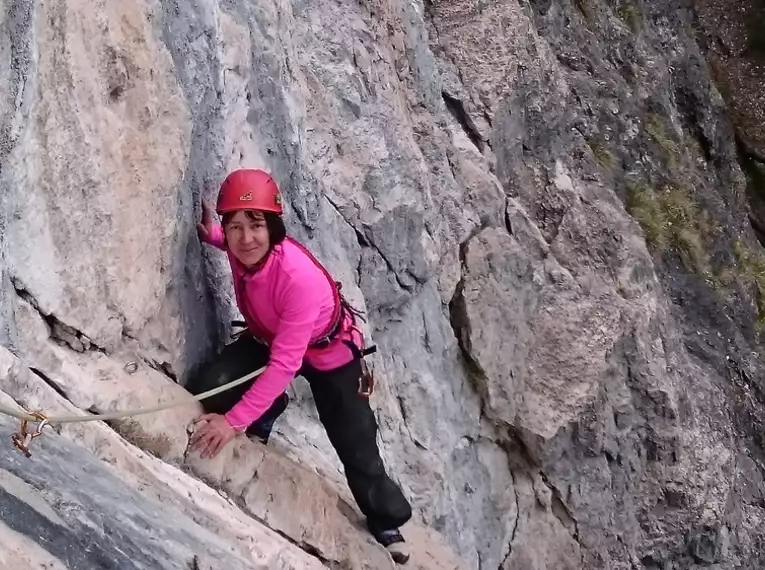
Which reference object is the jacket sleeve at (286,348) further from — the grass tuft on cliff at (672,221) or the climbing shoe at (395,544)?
the grass tuft on cliff at (672,221)

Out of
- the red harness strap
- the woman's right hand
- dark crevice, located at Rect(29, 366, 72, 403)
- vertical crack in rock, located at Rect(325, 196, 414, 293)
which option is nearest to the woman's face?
the red harness strap

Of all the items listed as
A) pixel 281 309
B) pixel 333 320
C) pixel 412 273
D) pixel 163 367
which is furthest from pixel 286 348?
pixel 412 273

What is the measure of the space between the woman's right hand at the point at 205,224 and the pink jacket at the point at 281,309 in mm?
321

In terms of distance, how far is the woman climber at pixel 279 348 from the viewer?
3623 mm

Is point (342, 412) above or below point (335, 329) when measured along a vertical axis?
below

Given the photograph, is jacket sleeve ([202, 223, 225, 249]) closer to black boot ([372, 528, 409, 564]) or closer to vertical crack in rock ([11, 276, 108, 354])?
vertical crack in rock ([11, 276, 108, 354])

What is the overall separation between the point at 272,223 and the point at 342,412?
1.31 metres

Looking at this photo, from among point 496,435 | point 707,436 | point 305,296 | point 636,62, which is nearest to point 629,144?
point 636,62

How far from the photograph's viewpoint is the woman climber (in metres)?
3.62

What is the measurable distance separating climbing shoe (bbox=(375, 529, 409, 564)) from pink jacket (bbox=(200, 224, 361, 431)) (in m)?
1.47

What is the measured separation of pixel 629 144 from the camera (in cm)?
1014

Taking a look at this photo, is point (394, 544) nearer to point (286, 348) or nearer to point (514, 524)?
point (286, 348)

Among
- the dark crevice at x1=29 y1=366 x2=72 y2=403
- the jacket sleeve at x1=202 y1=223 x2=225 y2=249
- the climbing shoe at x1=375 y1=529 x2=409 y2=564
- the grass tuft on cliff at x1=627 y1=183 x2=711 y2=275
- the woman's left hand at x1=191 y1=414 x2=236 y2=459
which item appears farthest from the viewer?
the grass tuft on cliff at x1=627 y1=183 x2=711 y2=275

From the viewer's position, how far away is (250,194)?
3.54 m
